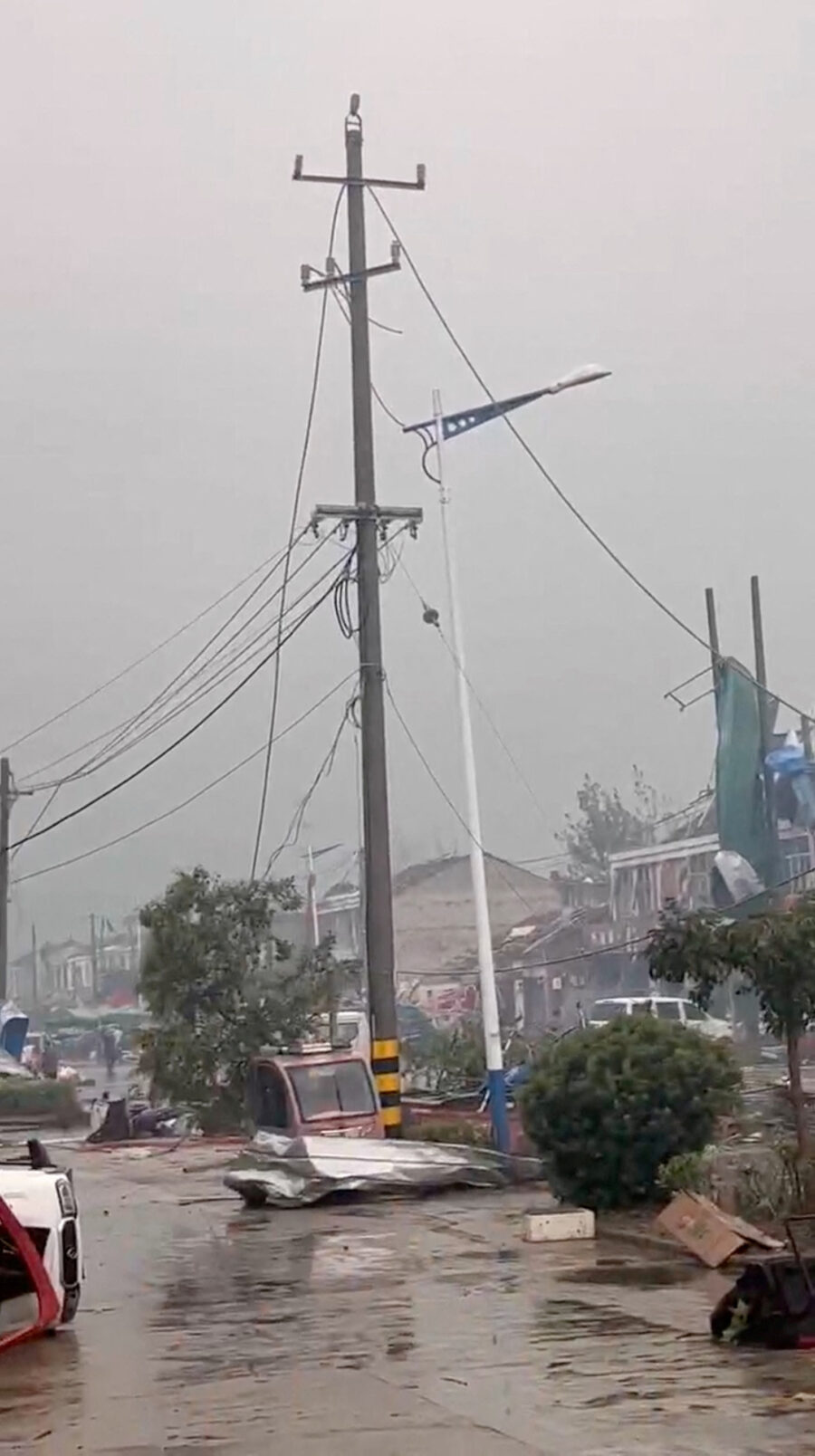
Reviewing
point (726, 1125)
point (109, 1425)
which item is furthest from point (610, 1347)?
point (726, 1125)

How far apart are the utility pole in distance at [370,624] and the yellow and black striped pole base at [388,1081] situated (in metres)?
0.01

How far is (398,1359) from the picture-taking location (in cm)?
1170

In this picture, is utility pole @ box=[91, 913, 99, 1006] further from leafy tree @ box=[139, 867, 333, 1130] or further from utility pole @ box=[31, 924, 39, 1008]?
leafy tree @ box=[139, 867, 333, 1130]

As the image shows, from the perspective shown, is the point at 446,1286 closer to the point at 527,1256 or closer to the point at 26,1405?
the point at 527,1256

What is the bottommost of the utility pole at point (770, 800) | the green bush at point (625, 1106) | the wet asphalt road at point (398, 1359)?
the wet asphalt road at point (398, 1359)

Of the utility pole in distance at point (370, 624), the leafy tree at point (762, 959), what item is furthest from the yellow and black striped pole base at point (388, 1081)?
the leafy tree at point (762, 959)

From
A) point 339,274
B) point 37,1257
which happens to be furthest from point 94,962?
point 37,1257

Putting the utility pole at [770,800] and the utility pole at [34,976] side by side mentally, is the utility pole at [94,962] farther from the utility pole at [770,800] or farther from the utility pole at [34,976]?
the utility pole at [770,800]

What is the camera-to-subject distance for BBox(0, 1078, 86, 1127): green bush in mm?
48531

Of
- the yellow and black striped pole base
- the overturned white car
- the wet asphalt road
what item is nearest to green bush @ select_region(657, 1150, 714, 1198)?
the wet asphalt road

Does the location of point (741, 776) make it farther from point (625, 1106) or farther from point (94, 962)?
point (94, 962)

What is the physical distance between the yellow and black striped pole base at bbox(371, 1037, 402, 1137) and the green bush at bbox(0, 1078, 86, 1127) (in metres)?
25.0

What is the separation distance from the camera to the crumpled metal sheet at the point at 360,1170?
2166 centimetres

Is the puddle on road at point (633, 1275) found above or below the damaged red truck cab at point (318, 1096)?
below
